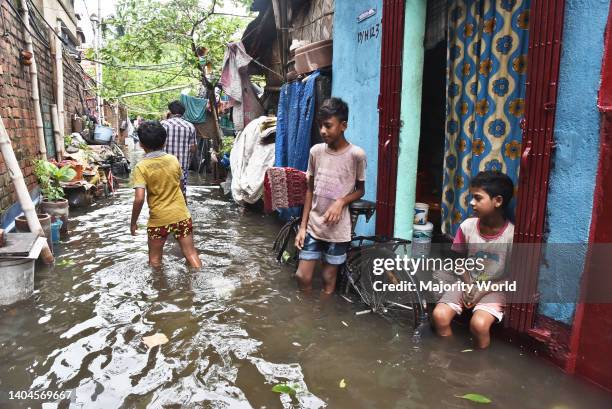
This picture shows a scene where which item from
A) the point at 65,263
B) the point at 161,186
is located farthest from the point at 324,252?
the point at 65,263

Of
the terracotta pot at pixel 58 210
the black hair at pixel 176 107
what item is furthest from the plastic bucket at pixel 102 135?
the black hair at pixel 176 107

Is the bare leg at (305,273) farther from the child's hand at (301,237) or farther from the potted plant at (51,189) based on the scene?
the potted plant at (51,189)

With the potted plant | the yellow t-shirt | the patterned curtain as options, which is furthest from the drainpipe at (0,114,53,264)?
the patterned curtain

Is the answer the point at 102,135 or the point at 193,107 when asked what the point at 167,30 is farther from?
the point at 102,135

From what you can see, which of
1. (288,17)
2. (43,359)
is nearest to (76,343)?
(43,359)

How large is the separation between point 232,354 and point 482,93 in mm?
2986

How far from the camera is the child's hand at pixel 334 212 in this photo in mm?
3902

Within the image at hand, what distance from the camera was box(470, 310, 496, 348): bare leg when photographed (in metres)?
3.23

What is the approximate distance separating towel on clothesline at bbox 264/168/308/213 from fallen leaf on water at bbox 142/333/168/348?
213 centimetres

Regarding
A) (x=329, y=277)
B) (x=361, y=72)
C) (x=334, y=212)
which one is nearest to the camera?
(x=334, y=212)

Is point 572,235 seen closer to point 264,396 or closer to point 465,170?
point 465,170

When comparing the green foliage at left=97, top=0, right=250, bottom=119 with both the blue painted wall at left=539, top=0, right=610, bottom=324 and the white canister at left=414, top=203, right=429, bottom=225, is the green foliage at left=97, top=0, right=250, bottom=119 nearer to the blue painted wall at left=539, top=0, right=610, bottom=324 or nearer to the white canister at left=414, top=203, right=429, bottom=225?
→ the white canister at left=414, top=203, right=429, bottom=225

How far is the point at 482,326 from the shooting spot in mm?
3229

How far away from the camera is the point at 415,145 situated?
14.9ft
